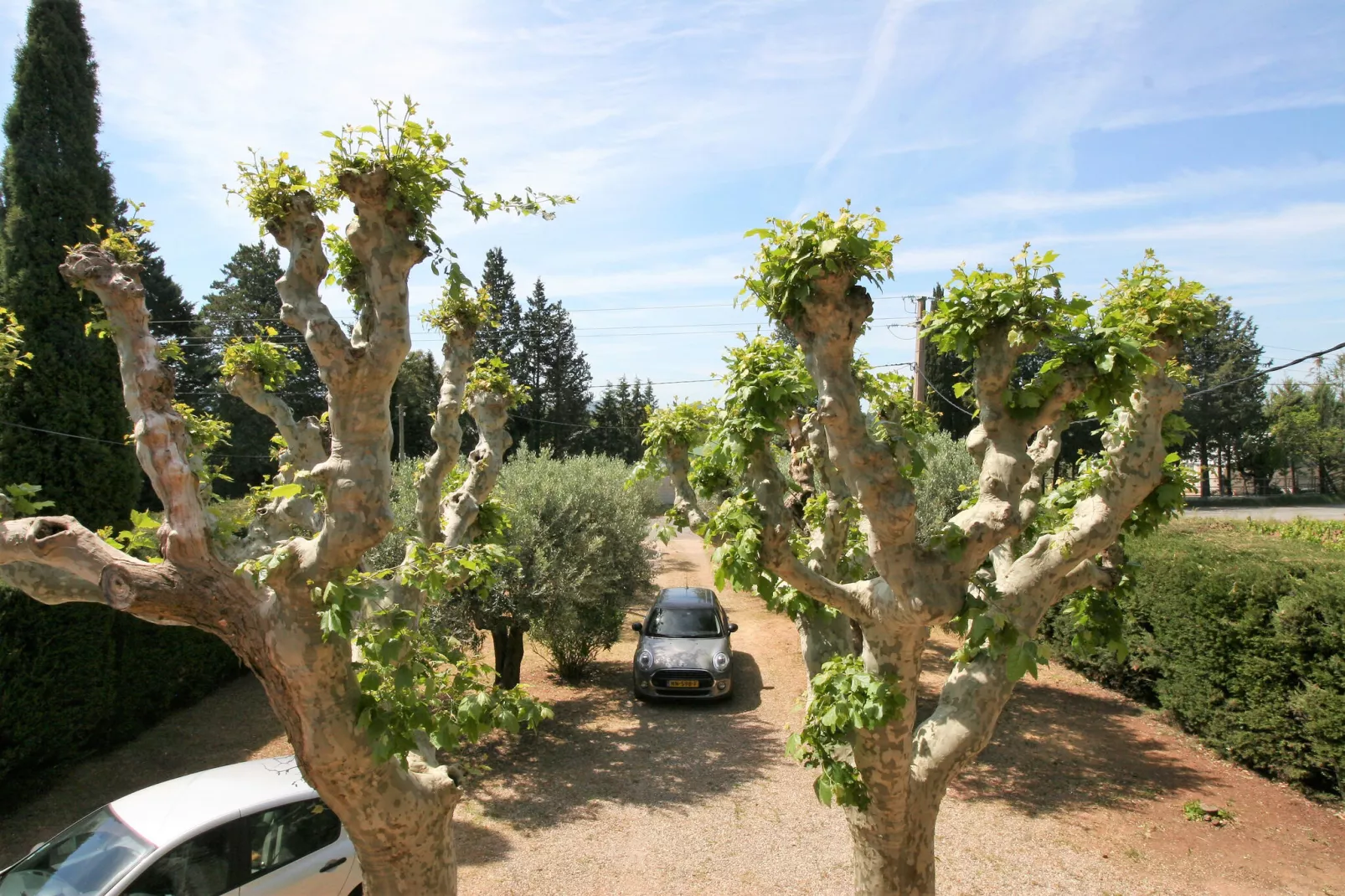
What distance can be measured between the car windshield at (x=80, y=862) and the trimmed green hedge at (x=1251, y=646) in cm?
809

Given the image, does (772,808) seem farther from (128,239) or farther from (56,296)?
(56,296)

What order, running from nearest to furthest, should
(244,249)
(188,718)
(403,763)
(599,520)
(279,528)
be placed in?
(403,763) < (279,528) < (188,718) < (599,520) < (244,249)

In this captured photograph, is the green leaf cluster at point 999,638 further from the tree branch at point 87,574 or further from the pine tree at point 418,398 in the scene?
the pine tree at point 418,398

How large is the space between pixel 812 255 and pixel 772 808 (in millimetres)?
7538

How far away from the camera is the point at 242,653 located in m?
4.10

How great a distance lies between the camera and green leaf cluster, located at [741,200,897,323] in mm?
3934

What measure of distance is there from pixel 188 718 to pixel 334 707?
31.9 ft

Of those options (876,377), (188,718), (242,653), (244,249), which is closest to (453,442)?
(242,653)

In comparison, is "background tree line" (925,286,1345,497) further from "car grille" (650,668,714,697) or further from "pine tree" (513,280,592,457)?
"car grille" (650,668,714,697)

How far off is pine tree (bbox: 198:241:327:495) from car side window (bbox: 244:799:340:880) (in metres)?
28.3

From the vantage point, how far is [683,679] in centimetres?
1298

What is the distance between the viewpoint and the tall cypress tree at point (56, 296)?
32.5 feet

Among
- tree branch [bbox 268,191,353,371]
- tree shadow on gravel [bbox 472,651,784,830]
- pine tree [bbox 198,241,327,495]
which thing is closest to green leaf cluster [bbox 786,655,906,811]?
tree branch [bbox 268,191,353,371]

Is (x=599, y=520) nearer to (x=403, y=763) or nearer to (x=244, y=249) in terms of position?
(x=403, y=763)
